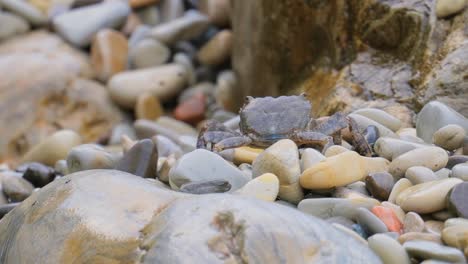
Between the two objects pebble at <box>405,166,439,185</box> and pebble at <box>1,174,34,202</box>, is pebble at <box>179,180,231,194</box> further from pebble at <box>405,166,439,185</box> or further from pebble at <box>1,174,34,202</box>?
pebble at <box>1,174,34,202</box>

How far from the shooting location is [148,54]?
27.1 feet

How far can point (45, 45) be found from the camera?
8250mm

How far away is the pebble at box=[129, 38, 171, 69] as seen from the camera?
8.23 meters

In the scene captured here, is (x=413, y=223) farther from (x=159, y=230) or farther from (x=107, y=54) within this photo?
(x=107, y=54)

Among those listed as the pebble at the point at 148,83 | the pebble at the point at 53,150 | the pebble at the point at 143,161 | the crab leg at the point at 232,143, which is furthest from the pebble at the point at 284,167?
the pebble at the point at 148,83

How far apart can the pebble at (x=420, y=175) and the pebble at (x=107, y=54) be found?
619 centimetres

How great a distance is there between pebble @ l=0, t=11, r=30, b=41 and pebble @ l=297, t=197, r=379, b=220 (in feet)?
22.8

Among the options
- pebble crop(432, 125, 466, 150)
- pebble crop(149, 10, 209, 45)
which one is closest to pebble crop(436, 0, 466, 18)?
pebble crop(432, 125, 466, 150)

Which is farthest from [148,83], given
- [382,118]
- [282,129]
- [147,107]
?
[282,129]

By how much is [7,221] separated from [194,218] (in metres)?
0.90

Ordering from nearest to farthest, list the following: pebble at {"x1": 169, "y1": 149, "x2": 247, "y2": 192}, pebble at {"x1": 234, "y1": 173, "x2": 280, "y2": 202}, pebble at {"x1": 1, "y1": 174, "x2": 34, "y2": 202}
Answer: pebble at {"x1": 234, "y1": 173, "x2": 280, "y2": 202}
pebble at {"x1": 169, "y1": 149, "x2": 247, "y2": 192}
pebble at {"x1": 1, "y1": 174, "x2": 34, "y2": 202}

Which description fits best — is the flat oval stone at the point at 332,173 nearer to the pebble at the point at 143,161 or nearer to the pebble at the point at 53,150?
the pebble at the point at 143,161

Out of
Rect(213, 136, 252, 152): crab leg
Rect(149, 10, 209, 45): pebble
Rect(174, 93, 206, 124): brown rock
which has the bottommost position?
Rect(174, 93, 206, 124): brown rock

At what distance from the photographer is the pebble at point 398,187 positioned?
2.27 m
